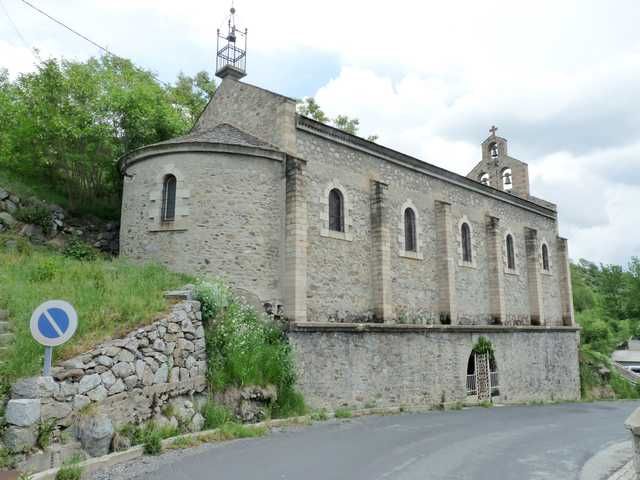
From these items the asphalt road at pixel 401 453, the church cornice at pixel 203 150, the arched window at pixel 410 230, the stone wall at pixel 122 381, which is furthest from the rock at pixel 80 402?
the arched window at pixel 410 230

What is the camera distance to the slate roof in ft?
45.5

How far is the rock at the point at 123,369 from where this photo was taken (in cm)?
771

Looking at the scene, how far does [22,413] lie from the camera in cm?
605

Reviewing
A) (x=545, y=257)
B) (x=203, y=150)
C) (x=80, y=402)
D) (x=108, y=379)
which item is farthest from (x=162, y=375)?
(x=545, y=257)

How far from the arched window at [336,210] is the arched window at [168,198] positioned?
16.1ft

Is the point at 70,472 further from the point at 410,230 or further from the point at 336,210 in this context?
the point at 410,230

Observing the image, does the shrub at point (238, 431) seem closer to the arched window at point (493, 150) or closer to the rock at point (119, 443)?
the rock at point (119, 443)

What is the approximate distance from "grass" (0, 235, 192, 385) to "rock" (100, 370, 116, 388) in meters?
0.52

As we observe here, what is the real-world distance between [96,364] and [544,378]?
20.4 meters

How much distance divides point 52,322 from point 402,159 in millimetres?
14416

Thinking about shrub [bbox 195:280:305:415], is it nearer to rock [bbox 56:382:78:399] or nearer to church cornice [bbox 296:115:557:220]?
rock [bbox 56:382:78:399]

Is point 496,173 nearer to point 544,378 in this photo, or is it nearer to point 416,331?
point 544,378

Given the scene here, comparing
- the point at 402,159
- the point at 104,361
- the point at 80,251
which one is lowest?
the point at 104,361

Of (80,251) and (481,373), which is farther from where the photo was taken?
(481,373)
